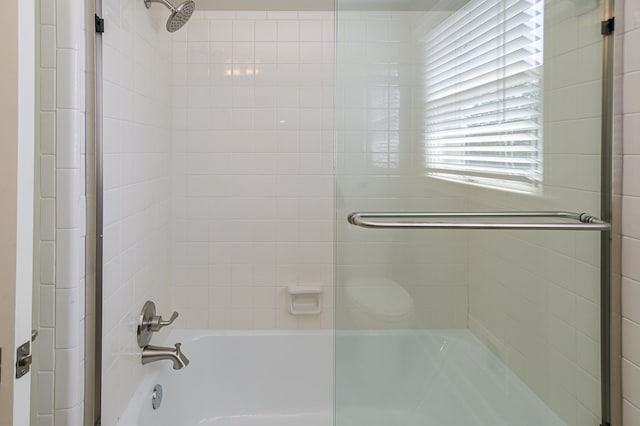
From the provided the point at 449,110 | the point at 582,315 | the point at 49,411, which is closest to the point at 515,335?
the point at 582,315

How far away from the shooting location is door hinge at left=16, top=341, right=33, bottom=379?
85 cm

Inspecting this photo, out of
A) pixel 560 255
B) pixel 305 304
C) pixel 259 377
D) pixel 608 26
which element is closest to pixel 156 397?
pixel 259 377

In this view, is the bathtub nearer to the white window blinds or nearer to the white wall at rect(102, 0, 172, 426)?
the white wall at rect(102, 0, 172, 426)

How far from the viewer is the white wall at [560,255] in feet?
4.56

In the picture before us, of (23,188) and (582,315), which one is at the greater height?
(23,188)

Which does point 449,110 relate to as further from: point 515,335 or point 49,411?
point 49,411

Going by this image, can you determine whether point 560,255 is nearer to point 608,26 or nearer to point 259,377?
point 608,26

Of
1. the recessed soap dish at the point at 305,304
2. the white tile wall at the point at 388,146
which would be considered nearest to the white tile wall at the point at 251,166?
the recessed soap dish at the point at 305,304

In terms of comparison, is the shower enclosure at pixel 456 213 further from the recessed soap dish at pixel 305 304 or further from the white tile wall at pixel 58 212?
the recessed soap dish at pixel 305 304

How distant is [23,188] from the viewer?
0.85 metres

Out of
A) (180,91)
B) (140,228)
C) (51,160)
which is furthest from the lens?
(180,91)

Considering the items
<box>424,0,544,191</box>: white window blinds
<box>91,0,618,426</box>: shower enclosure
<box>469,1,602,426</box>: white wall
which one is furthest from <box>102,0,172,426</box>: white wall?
<box>469,1,602,426</box>: white wall

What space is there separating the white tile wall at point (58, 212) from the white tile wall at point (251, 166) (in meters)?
1.10

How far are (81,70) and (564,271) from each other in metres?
1.46
